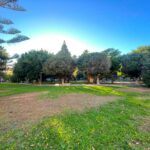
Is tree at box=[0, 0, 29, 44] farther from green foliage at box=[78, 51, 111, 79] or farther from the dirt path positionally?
green foliage at box=[78, 51, 111, 79]

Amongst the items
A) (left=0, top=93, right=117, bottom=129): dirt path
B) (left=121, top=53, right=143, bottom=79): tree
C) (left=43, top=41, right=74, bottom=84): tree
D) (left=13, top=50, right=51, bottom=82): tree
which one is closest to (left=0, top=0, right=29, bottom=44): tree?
(left=0, top=93, right=117, bottom=129): dirt path

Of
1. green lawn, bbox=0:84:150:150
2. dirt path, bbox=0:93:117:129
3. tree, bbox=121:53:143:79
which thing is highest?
tree, bbox=121:53:143:79

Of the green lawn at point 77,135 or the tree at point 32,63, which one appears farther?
the tree at point 32,63

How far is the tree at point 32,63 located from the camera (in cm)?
3216

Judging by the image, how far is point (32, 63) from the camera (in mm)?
32406

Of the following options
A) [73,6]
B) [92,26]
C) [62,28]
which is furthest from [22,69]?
[73,6]

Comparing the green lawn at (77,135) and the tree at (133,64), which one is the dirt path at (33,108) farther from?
the tree at (133,64)

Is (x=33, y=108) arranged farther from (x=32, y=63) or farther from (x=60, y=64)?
(x=32, y=63)

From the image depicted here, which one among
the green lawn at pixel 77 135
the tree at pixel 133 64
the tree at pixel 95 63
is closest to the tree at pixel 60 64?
the tree at pixel 95 63

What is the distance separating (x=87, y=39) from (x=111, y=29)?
4.29m

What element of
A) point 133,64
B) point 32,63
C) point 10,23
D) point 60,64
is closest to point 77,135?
point 10,23

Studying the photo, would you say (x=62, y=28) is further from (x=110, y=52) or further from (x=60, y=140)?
(x=110, y=52)

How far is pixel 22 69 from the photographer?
34.2 metres

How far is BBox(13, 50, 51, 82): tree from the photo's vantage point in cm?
3216
